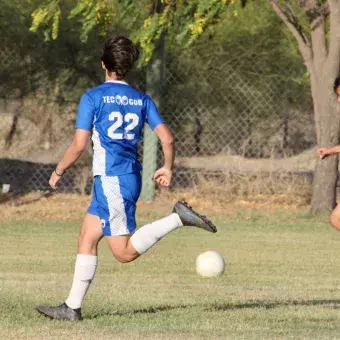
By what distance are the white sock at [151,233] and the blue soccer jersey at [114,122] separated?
0.44 metres

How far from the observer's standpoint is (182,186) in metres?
18.8

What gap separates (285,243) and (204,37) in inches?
205

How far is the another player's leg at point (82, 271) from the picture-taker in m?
8.35

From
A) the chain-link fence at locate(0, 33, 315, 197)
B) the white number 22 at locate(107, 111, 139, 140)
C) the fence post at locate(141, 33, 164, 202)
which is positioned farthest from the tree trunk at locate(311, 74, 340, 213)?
the white number 22 at locate(107, 111, 139, 140)

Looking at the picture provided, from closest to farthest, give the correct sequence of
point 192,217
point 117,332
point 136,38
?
point 117,332
point 192,217
point 136,38

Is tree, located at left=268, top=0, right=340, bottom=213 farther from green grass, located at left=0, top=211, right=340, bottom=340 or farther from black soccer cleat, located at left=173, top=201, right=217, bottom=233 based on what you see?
black soccer cleat, located at left=173, top=201, right=217, bottom=233

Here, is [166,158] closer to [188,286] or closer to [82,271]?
[82,271]

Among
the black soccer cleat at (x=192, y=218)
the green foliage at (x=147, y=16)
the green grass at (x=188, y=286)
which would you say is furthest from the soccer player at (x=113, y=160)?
the green foliage at (x=147, y=16)

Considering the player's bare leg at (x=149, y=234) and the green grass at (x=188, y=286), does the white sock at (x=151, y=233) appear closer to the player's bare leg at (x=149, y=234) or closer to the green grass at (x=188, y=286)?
the player's bare leg at (x=149, y=234)

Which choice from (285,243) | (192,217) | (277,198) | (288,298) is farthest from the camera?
(277,198)

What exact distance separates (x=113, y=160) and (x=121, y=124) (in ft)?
0.81

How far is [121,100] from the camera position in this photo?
826 cm

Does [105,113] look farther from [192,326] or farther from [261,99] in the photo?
[261,99]

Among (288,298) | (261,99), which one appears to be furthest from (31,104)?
(288,298)
